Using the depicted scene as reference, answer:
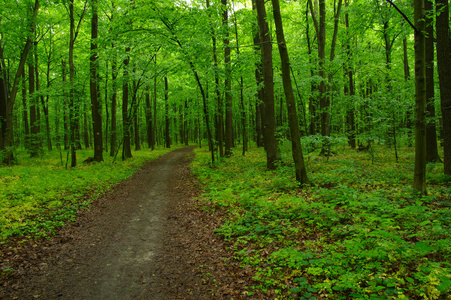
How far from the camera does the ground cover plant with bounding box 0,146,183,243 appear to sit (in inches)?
240

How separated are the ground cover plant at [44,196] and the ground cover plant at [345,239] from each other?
465 cm

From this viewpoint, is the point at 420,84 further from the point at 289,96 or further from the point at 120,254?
the point at 120,254

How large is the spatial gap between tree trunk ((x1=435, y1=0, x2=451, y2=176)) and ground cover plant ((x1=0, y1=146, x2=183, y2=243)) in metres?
12.0

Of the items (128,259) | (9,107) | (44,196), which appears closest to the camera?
(128,259)

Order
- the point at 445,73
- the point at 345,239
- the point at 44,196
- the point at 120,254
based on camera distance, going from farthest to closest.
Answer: the point at 44,196
the point at 445,73
the point at 120,254
the point at 345,239

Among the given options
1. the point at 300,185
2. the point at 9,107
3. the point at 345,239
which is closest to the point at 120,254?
the point at 345,239

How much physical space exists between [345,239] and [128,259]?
4.43 m

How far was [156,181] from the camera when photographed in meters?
12.2

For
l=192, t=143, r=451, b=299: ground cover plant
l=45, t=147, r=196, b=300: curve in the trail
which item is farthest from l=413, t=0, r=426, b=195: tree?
l=45, t=147, r=196, b=300: curve in the trail

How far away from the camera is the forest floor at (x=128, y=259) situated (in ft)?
13.1

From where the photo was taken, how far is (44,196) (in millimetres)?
8023

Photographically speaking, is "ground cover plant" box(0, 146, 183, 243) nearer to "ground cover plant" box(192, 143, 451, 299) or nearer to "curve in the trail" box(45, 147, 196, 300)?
"curve in the trail" box(45, 147, 196, 300)

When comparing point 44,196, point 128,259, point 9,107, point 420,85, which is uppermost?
point 9,107

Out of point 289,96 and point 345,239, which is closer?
point 345,239
